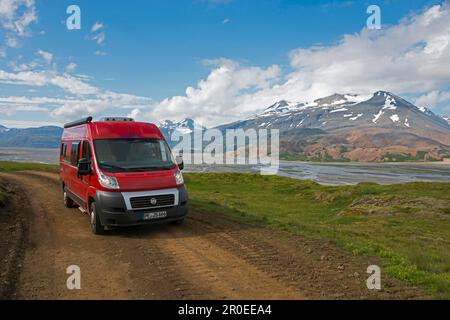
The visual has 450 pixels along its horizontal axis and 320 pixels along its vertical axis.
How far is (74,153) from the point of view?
1402 cm

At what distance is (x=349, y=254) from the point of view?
32.1 ft

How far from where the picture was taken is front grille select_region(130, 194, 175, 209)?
10500 millimetres

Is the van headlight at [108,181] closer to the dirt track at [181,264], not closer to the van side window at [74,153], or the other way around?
the dirt track at [181,264]

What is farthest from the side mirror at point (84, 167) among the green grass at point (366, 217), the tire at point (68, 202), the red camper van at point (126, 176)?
the green grass at point (366, 217)

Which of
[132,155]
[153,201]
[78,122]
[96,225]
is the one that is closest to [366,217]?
[153,201]

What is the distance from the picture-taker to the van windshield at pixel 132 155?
11.3 meters

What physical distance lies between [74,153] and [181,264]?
811 centimetres

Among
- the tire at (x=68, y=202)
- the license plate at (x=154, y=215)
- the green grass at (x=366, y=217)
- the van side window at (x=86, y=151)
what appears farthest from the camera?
the tire at (x=68, y=202)

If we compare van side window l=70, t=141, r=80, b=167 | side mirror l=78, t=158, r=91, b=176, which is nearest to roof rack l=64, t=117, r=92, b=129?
van side window l=70, t=141, r=80, b=167

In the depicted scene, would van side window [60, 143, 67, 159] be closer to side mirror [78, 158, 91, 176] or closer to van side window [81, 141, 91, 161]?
van side window [81, 141, 91, 161]
